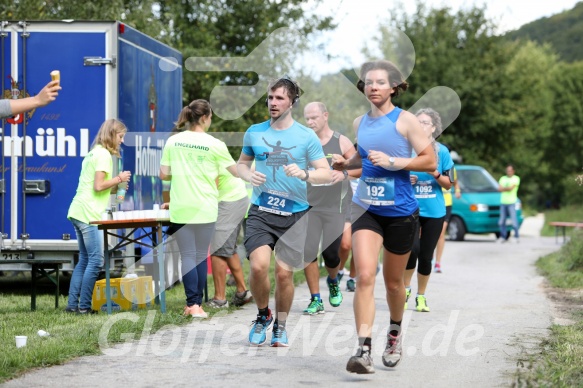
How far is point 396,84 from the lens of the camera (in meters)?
7.16

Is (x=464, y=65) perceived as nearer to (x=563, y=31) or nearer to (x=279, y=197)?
(x=279, y=197)

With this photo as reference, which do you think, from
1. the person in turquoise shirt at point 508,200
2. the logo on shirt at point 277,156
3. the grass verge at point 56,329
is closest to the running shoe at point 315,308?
the grass verge at point 56,329

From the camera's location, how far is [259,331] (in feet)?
26.5

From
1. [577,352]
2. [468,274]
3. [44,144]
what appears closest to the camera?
[577,352]

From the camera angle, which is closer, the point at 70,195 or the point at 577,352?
the point at 577,352

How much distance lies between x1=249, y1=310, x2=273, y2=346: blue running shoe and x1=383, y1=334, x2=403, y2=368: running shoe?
1.24 metres

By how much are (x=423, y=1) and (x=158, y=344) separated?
152 feet

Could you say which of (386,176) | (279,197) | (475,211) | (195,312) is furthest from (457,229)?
(386,176)

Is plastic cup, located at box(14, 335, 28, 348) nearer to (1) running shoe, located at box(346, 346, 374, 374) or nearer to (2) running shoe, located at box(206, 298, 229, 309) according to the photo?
(1) running shoe, located at box(346, 346, 374, 374)

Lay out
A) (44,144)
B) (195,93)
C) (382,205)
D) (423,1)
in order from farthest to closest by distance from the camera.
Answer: (423,1) < (195,93) < (44,144) < (382,205)

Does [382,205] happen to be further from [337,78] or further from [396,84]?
[337,78]

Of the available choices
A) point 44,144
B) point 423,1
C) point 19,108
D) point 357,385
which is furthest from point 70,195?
point 423,1

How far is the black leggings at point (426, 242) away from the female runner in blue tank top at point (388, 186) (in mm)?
3505

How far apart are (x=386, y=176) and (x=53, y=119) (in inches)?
230
